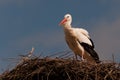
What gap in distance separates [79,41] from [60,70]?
365 cm

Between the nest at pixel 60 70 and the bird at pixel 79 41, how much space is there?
3207 millimetres

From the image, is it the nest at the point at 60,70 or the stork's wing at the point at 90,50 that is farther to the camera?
the stork's wing at the point at 90,50

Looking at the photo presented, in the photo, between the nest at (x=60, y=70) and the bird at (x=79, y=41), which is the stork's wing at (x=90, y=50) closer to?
the bird at (x=79, y=41)

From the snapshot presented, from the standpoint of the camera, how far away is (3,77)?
9438 mm

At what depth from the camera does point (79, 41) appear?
41.9ft

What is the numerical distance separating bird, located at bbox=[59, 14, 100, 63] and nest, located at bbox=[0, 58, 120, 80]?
3.21 m

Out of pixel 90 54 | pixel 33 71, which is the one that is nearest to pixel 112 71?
pixel 33 71

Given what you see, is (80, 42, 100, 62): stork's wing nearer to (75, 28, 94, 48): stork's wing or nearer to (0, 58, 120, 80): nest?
(75, 28, 94, 48): stork's wing

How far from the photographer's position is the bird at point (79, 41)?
500 inches

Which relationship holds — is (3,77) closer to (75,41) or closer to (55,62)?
(55,62)

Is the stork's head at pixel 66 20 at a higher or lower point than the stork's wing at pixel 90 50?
higher

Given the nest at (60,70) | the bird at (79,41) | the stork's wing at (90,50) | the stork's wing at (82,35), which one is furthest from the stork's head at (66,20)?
the nest at (60,70)

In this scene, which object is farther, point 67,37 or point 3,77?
point 67,37

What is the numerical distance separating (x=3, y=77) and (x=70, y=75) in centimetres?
124
